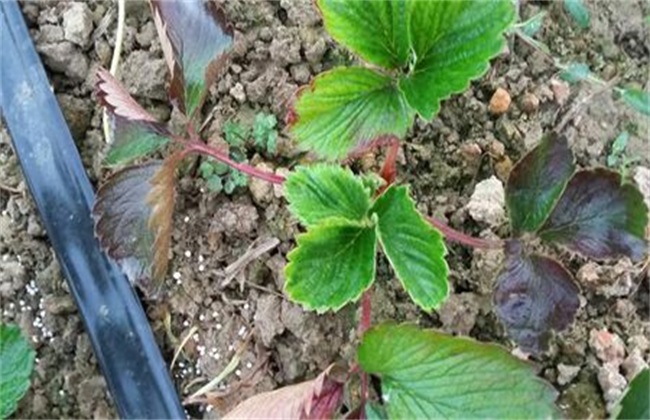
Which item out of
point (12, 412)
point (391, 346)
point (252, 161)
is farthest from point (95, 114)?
point (391, 346)

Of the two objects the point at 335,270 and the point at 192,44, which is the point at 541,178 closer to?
the point at 335,270

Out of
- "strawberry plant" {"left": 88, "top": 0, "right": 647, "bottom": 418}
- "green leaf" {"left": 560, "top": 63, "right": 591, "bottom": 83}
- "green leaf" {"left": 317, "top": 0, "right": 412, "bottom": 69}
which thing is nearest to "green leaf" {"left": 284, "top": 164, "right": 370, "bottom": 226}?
"strawberry plant" {"left": 88, "top": 0, "right": 647, "bottom": 418}

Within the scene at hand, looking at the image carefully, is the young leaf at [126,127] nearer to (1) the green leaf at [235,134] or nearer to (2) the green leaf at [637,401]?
(1) the green leaf at [235,134]

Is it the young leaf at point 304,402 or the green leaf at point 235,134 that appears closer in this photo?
the young leaf at point 304,402

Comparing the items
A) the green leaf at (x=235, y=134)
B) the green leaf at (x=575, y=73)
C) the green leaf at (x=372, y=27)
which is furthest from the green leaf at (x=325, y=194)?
the green leaf at (x=575, y=73)

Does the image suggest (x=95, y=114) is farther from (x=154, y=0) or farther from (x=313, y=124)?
(x=313, y=124)

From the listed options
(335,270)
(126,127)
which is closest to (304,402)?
(335,270)
